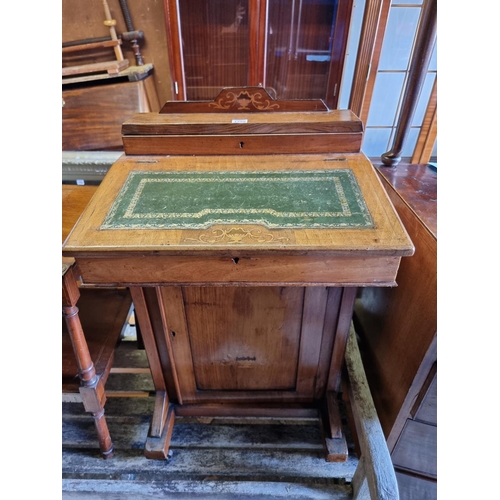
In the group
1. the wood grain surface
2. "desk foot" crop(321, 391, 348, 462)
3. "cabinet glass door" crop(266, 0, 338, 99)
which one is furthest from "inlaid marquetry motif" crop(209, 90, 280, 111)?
"desk foot" crop(321, 391, 348, 462)

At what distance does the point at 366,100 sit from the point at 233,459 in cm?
211

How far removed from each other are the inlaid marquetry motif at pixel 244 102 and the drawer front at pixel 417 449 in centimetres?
130

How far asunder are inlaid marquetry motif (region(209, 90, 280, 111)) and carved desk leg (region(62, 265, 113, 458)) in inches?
31.4

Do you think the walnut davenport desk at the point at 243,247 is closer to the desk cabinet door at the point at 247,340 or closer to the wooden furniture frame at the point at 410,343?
the desk cabinet door at the point at 247,340

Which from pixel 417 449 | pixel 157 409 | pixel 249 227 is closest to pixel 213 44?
pixel 249 227

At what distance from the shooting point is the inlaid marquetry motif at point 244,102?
4.46ft

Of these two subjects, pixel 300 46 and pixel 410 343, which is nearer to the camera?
pixel 410 343

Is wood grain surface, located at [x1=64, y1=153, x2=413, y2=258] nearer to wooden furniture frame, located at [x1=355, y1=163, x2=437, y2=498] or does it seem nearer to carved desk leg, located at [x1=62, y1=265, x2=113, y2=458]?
carved desk leg, located at [x1=62, y1=265, x2=113, y2=458]

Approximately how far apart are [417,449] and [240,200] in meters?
1.24

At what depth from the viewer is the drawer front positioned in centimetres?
137

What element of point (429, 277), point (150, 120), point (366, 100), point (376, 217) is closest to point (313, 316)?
point (429, 277)

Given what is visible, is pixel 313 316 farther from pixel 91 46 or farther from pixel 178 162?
pixel 91 46

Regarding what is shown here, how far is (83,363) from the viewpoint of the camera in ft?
4.00

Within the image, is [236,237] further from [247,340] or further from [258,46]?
[258,46]
